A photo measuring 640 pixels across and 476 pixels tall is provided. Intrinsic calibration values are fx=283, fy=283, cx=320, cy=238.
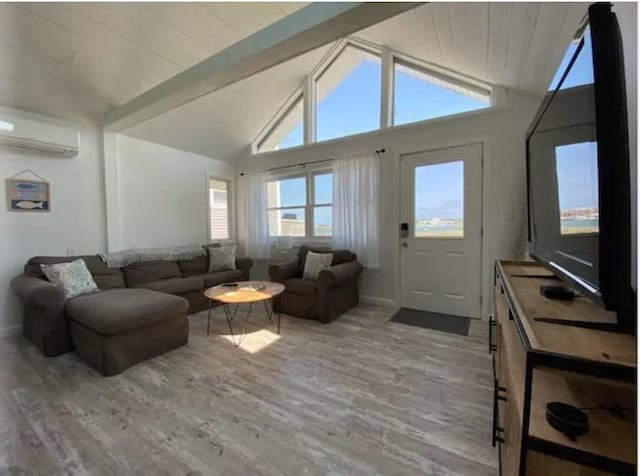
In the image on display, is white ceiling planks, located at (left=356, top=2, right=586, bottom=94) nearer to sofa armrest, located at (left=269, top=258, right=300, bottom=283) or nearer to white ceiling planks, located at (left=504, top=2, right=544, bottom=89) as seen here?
white ceiling planks, located at (left=504, top=2, right=544, bottom=89)

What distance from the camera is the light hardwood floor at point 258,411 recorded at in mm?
1351

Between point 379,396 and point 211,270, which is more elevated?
point 211,270

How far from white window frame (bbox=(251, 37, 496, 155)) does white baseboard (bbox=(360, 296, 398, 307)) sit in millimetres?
2269

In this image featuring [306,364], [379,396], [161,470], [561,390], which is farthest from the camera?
[306,364]

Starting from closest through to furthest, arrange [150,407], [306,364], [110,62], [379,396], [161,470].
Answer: [161,470], [150,407], [379,396], [306,364], [110,62]

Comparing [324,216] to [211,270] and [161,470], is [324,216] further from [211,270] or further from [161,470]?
[161,470]

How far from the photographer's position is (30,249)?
9.94 ft

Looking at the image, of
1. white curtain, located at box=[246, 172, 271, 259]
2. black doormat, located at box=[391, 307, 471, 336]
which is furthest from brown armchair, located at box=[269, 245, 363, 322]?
white curtain, located at box=[246, 172, 271, 259]

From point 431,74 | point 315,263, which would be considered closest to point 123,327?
point 315,263

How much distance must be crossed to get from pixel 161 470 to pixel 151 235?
3.47m

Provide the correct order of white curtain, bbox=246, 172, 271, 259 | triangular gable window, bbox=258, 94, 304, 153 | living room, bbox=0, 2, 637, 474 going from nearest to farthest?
living room, bbox=0, 2, 637, 474, triangular gable window, bbox=258, 94, 304, 153, white curtain, bbox=246, 172, 271, 259

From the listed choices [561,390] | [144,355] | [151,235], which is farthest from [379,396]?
[151,235]

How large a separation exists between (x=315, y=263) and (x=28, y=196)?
3.21 meters

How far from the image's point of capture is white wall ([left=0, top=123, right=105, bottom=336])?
2.89 metres
